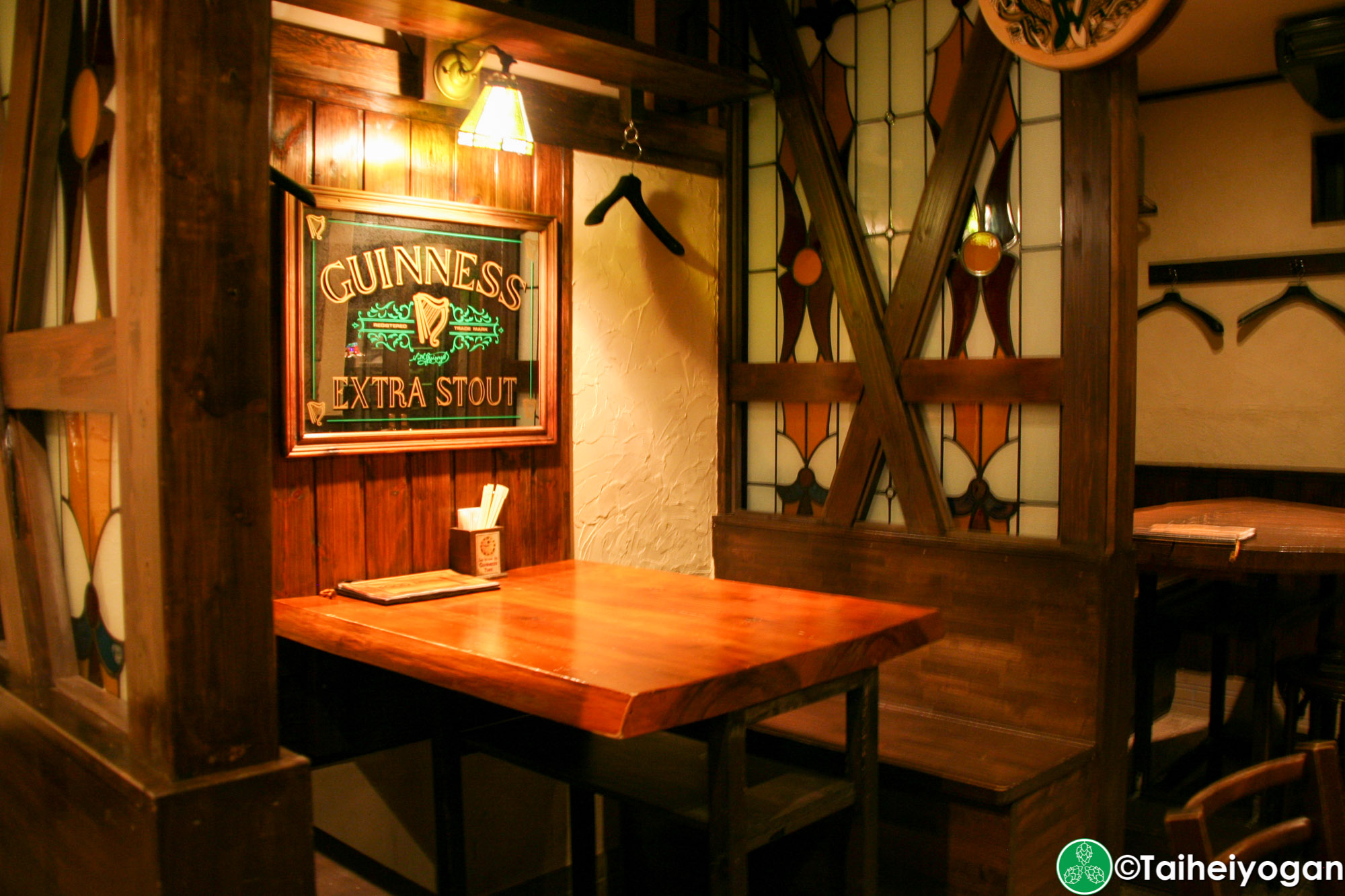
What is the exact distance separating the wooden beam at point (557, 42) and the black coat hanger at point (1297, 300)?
3.75m

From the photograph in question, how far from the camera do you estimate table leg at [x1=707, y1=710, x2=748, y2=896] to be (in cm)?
203

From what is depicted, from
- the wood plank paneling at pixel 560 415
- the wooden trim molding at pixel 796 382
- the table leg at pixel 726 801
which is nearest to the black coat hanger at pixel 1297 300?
the wooden trim molding at pixel 796 382

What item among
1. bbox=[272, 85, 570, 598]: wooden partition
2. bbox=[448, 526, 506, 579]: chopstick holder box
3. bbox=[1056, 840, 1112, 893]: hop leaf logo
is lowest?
bbox=[1056, 840, 1112, 893]: hop leaf logo

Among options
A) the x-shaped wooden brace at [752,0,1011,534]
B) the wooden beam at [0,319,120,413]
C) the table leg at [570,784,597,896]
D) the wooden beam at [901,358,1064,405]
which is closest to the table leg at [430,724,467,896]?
the table leg at [570,784,597,896]

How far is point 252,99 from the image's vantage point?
1.70 metres

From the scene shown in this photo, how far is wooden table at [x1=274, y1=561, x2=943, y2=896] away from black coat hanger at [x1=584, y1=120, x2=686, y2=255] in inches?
47.7

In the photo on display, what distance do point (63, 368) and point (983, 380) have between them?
2406 millimetres

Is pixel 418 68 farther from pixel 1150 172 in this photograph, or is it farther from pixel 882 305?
pixel 1150 172

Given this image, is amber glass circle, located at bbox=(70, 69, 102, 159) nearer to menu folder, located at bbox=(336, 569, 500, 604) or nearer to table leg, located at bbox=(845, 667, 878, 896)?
menu folder, located at bbox=(336, 569, 500, 604)

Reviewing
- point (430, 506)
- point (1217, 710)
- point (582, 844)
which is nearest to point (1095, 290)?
point (430, 506)

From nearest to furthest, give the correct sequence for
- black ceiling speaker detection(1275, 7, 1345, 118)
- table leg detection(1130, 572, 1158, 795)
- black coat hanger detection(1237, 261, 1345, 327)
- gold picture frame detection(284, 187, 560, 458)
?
1. gold picture frame detection(284, 187, 560, 458)
2. table leg detection(1130, 572, 1158, 795)
3. black ceiling speaker detection(1275, 7, 1345, 118)
4. black coat hanger detection(1237, 261, 1345, 327)

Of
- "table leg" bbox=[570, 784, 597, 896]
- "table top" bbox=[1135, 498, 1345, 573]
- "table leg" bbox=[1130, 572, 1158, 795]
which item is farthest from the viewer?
"table leg" bbox=[1130, 572, 1158, 795]

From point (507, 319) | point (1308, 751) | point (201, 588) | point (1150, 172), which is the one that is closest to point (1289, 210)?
point (1150, 172)

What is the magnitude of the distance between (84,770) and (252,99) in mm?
1212
